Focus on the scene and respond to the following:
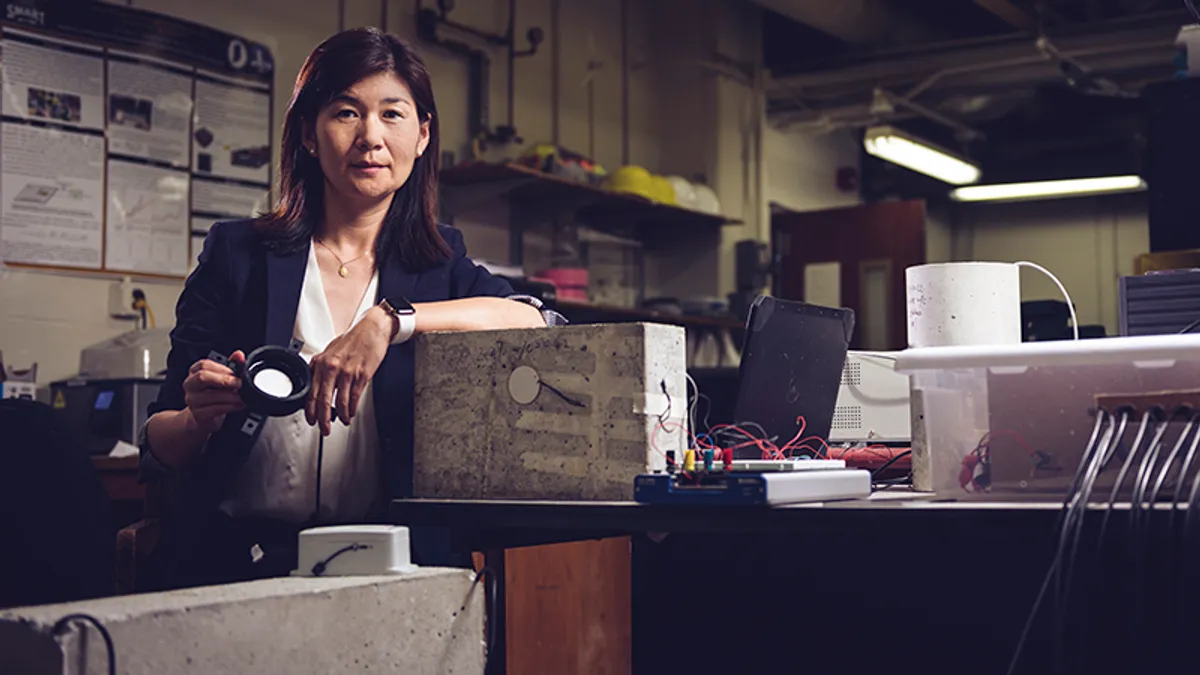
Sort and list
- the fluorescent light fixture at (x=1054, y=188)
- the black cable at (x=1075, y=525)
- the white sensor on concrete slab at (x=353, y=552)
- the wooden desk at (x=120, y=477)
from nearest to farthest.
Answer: the black cable at (x=1075, y=525) < the white sensor on concrete slab at (x=353, y=552) < the wooden desk at (x=120, y=477) < the fluorescent light fixture at (x=1054, y=188)

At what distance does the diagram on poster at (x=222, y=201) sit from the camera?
152 inches

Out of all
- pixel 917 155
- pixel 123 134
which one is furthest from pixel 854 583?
pixel 917 155

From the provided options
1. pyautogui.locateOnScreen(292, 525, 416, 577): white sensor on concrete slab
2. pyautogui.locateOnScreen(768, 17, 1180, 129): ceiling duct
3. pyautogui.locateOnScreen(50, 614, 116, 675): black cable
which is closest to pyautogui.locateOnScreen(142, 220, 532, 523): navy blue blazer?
pyautogui.locateOnScreen(292, 525, 416, 577): white sensor on concrete slab

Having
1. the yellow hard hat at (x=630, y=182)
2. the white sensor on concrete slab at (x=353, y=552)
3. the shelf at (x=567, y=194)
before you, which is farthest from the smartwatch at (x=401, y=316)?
the yellow hard hat at (x=630, y=182)

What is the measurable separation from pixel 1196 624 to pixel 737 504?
2.04ft

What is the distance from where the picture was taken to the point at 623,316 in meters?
5.23

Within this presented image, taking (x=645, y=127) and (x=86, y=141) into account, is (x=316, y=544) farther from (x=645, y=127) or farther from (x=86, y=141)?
(x=645, y=127)

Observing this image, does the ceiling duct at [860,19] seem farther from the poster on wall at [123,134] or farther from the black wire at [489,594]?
the black wire at [489,594]

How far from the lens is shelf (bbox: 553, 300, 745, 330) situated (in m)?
4.80

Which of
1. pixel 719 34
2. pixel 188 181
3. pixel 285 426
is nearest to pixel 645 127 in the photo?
pixel 719 34

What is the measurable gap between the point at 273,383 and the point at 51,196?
85.6 inches

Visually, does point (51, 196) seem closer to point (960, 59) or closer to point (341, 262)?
point (341, 262)

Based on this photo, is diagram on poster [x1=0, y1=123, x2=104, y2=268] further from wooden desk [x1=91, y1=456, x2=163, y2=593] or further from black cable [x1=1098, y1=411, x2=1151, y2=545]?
black cable [x1=1098, y1=411, x2=1151, y2=545]

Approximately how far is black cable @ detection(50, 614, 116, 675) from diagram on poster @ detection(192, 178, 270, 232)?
285 centimetres
